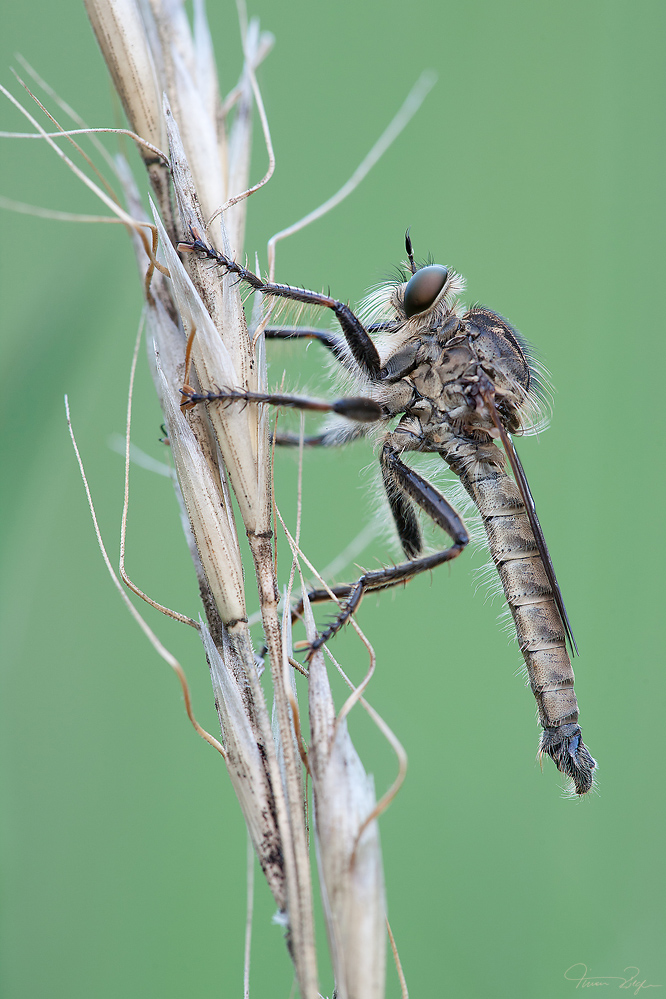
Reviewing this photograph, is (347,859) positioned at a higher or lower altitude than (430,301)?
lower

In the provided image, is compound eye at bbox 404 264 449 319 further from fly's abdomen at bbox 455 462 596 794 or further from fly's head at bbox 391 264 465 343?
fly's abdomen at bbox 455 462 596 794

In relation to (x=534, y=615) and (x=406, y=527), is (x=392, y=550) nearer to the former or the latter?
(x=406, y=527)

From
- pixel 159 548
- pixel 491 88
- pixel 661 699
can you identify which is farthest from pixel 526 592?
pixel 491 88

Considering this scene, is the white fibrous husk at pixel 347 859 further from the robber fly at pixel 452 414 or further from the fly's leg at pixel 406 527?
the robber fly at pixel 452 414

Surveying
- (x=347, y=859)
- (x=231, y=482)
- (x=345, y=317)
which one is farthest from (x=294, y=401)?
(x=347, y=859)

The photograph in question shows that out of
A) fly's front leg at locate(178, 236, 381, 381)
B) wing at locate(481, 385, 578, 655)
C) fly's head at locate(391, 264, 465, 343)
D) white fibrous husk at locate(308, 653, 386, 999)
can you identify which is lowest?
white fibrous husk at locate(308, 653, 386, 999)

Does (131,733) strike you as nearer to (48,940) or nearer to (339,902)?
(48,940)

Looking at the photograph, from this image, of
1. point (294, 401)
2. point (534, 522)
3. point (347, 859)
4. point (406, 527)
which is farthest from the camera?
point (406, 527)

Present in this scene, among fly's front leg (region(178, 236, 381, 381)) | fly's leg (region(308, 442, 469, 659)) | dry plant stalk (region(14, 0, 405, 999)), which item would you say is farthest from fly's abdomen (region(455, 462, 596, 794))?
dry plant stalk (region(14, 0, 405, 999))

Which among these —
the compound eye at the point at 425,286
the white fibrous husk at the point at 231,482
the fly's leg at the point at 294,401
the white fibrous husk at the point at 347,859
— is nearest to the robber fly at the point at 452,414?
the compound eye at the point at 425,286
